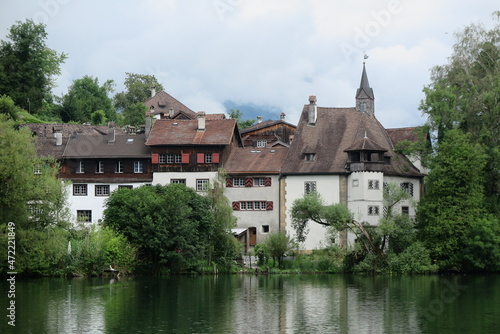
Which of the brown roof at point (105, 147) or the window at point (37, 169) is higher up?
the brown roof at point (105, 147)

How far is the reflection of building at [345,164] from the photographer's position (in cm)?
7325

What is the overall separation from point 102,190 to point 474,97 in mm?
34081

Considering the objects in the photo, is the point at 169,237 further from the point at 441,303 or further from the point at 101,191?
the point at 441,303

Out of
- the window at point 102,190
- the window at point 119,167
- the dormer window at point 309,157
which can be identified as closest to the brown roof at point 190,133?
the window at point 119,167

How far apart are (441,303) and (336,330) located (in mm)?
10978

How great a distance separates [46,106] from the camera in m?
119

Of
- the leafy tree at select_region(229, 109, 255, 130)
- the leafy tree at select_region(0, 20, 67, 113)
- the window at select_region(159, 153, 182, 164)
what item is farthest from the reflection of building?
the leafy tree at select_region(0, 20, 67, 113)

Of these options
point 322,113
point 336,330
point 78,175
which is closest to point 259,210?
point 322,113

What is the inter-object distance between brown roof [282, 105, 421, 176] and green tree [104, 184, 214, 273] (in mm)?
12175

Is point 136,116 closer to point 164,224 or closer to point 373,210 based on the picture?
point 373,210

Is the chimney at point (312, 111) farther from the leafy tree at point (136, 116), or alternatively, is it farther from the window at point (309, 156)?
the leafy tree at point (136, 116)

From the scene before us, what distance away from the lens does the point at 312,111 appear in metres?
80.2

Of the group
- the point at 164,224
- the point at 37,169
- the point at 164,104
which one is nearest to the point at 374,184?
the point at 164,224

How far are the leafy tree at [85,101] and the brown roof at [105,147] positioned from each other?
1496 inches
